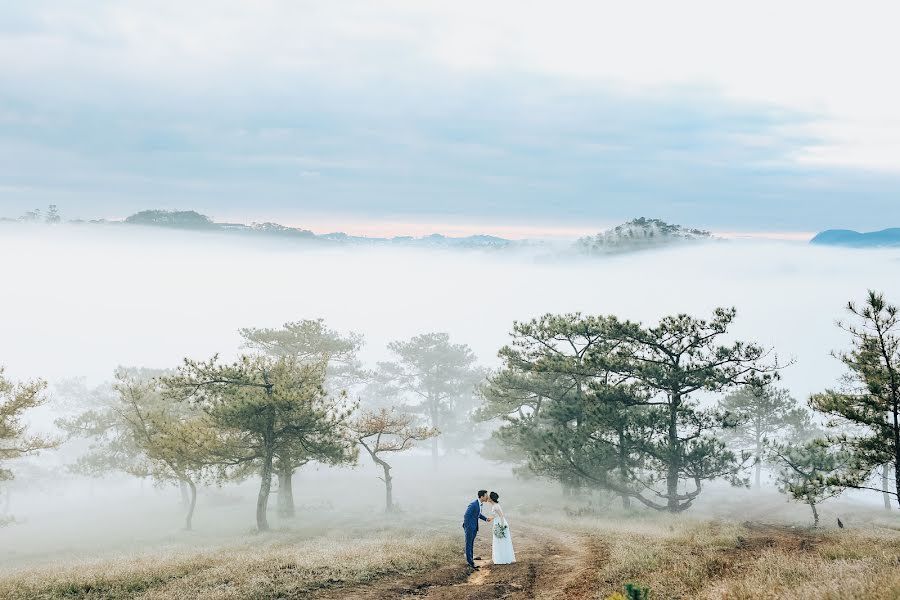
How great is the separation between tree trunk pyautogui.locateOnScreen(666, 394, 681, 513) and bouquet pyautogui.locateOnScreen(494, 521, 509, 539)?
16.3 meters

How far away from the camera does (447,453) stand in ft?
262

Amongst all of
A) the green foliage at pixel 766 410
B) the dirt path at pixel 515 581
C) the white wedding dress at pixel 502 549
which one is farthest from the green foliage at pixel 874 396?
the green foliage at pixel 766 410

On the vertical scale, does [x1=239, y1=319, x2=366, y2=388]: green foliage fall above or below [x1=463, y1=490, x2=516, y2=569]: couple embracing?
above

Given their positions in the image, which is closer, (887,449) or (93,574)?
(93,574)

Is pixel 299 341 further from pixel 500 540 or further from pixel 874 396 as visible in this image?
pixel 874 396

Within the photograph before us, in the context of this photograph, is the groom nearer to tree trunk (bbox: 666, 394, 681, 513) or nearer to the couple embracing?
the couple embracing

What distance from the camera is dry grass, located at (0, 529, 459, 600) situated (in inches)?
535

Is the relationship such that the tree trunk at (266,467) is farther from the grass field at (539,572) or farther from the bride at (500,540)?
the bride at (500,540)


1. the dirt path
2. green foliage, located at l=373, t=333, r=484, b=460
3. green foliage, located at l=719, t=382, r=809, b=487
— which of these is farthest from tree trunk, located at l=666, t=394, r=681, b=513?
green foliage, located at l=373, t=333, r=484, b=460

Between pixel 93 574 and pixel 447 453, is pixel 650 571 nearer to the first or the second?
pixel 93 574

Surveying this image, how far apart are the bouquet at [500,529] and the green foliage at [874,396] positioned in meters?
11.8

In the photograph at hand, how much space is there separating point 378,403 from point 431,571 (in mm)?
64791

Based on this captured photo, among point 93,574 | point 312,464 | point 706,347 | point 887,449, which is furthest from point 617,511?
point 312,464

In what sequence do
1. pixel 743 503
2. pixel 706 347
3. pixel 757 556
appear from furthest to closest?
pixel 743 503, pixel 706 347, pixel 757 556
